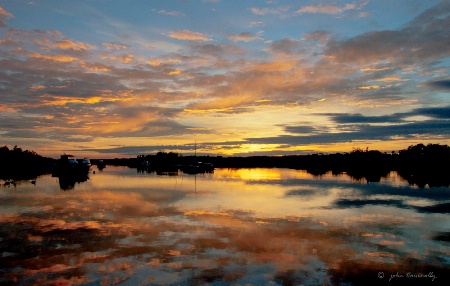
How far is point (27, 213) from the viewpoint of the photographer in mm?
28328

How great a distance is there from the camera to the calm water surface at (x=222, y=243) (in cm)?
1407

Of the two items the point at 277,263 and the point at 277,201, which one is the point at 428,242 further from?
the point at 277,201

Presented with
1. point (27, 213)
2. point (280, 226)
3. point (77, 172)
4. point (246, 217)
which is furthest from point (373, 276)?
point (77, 172)

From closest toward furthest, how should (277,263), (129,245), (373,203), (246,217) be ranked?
(277,263), (129,245), (246,217), (373,203)

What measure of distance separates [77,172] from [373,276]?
84.2m

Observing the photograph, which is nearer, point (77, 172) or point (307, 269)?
point (307, 269)

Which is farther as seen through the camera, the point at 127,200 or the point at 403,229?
the point at 127,200

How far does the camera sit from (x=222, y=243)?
62.7 feet

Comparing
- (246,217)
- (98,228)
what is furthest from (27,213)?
(246,217)

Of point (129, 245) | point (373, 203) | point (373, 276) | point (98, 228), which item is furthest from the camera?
point (373, 203)

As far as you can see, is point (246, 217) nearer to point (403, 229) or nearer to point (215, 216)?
point (215, 216)

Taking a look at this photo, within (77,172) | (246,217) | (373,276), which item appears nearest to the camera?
(373,276)

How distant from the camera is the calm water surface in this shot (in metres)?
14.1

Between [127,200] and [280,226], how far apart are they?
1961 centimetres
